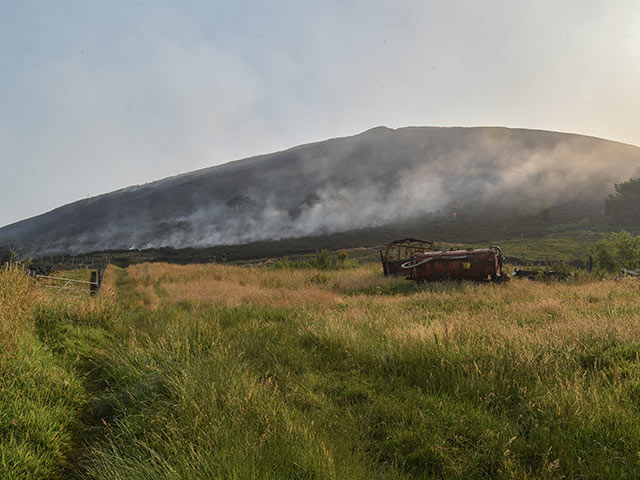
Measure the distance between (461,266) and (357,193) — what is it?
382 ft

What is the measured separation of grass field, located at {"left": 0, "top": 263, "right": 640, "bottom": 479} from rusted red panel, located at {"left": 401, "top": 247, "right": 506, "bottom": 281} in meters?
9.41

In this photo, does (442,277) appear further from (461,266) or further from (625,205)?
(625,205)

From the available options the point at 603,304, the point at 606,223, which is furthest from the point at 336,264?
the point at 606,223

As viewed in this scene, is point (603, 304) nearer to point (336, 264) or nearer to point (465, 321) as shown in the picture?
point (465, 321)

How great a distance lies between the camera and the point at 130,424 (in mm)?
3451

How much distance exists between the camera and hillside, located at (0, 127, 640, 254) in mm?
105875

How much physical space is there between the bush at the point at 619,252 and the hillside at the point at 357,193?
58976 millimetres

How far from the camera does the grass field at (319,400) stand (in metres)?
2.78

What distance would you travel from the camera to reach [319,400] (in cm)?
404

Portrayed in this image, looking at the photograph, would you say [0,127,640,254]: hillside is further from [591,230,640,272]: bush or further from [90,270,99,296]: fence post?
[90,270,99,296]: fence post

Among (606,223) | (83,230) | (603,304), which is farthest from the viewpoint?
(83,230)

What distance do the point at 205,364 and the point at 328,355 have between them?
212 cm

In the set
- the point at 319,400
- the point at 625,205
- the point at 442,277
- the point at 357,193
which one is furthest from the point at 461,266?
the point at 357,193

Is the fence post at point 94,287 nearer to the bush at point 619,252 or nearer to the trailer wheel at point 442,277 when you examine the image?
the trailer wheel at point 442,277
